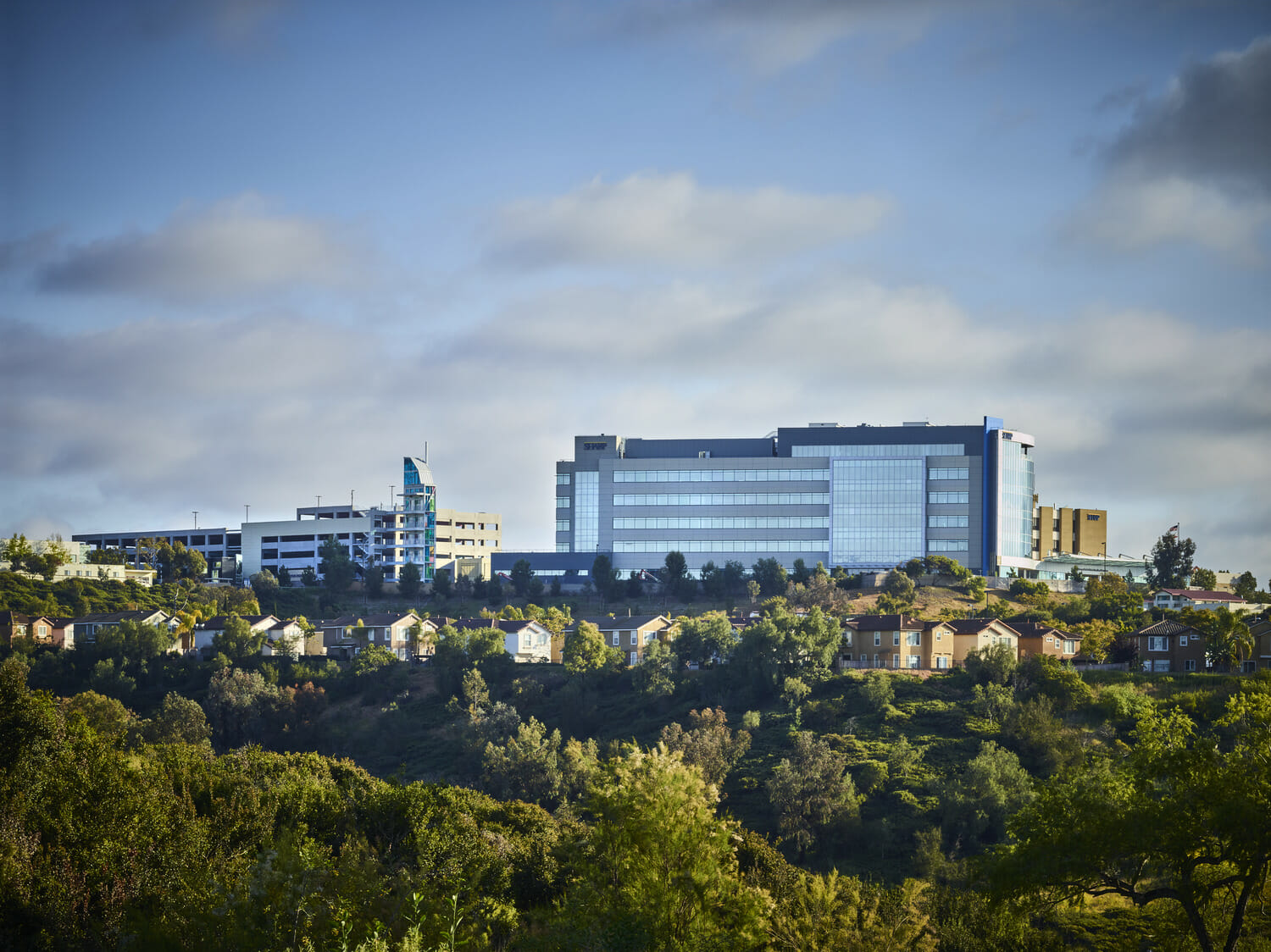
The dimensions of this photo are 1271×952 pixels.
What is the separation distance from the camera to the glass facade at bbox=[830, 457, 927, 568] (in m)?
161

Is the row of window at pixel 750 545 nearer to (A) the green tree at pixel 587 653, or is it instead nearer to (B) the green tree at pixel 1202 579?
(B) the green tree at pixel 1202 579

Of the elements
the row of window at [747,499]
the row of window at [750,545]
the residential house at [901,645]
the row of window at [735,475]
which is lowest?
the residential house at [901,645]

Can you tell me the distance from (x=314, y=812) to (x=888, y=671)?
5470 cm

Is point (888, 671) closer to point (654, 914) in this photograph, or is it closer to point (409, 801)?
point (409, 801)

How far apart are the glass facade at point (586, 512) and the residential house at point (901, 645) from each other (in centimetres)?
6899

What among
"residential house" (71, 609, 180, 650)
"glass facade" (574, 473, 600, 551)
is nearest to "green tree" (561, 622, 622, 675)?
"residential house" (71, 609, 180, 650)

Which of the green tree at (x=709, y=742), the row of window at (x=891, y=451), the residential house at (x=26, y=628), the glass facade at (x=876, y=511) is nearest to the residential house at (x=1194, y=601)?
the glass facade at (x=876, y=511)

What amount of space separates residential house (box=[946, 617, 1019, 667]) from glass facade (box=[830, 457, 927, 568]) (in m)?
57.8

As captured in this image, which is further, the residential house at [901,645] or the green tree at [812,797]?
the residential house at [901,645]

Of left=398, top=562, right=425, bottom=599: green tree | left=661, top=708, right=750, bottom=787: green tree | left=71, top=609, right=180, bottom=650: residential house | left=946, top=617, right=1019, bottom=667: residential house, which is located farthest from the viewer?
left=398, top=562, right=425, bottom=599: green tree

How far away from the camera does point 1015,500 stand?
162750mm

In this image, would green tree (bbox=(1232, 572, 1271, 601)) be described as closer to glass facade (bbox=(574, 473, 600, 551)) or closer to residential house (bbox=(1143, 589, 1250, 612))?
residential house (bbox=(1143, 589, 1250, 612))

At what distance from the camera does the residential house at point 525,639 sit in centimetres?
11835

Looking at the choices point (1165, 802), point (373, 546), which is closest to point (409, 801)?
point (1165, 802)
